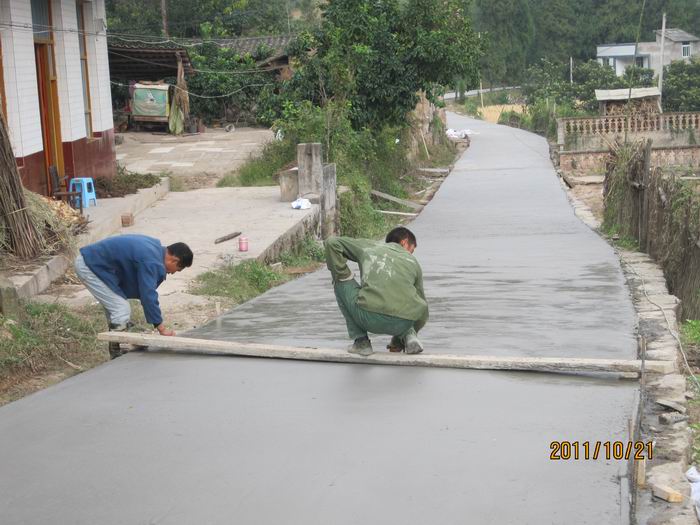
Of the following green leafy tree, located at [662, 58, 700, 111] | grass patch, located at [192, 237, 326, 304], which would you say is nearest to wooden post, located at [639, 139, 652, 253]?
grass patch, located at [192, 237, 326, 304]

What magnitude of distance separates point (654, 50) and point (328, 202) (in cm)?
4934

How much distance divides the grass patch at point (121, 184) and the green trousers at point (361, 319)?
9168 millimetres

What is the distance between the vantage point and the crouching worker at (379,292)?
5.51 metres

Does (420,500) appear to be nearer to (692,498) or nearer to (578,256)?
(692,498)

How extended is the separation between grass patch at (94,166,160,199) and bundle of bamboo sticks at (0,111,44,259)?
4952 mm

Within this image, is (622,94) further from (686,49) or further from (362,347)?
(362,347)

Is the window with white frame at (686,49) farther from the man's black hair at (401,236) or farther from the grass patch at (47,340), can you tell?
the man's black hair at (401,236)

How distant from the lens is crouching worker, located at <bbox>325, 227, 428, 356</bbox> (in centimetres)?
551

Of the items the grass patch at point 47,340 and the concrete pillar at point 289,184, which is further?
the concrete pillar at point 289,184

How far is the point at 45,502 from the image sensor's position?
152 inches

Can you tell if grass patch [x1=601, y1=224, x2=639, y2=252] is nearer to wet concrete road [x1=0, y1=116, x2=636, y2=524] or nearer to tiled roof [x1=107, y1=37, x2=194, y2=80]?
wet concrete road [x1=0, y1=116, x2=636, y2=524]

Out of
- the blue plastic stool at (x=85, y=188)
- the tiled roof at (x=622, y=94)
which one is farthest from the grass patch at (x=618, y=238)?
the tiled roof at (x=622, y=94)

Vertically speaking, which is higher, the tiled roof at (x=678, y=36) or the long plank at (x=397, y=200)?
the tiled roof at (x=678, y=36)

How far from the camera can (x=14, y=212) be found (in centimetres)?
873
